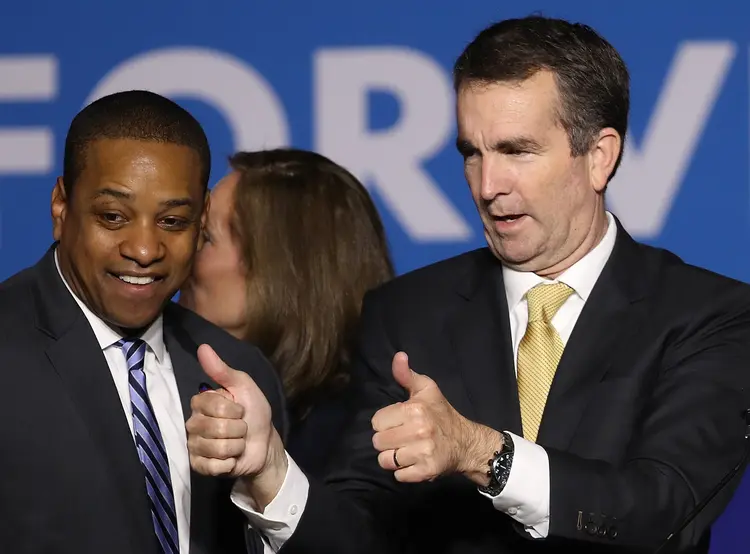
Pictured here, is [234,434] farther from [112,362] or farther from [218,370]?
[112,362]

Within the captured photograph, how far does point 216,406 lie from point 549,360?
58 centimetres

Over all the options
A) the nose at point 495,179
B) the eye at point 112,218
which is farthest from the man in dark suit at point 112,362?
the nose at point 495,179

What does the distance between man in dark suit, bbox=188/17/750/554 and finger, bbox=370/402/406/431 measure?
0.07 metres

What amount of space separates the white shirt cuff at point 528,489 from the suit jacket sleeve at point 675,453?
15 mm

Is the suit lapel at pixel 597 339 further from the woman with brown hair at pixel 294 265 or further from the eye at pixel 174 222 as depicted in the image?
the woman with brown hair at pixel 294 265

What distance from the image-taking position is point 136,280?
2.14 meters

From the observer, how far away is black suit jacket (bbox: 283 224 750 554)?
80.6 inches

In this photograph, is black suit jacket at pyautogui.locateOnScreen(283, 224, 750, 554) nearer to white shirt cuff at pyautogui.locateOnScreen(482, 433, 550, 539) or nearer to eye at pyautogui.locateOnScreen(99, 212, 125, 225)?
white shirt cuff at pyautogui.locateOnScreen(482, 433, 550, 539)

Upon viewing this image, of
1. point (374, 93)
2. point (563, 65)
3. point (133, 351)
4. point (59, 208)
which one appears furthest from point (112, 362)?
point (374, 93)

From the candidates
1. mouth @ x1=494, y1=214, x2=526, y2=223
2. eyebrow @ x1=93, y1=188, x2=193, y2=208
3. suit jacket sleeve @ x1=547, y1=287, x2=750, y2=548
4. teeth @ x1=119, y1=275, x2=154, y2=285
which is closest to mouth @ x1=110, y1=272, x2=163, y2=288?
teeth @ x1=119, y1=275, x2=154, y2=285

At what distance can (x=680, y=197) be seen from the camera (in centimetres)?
354

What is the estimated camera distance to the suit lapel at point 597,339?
2178mm

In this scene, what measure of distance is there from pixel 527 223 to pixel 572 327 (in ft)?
0.61

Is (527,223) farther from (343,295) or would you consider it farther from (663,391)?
(343,295)
